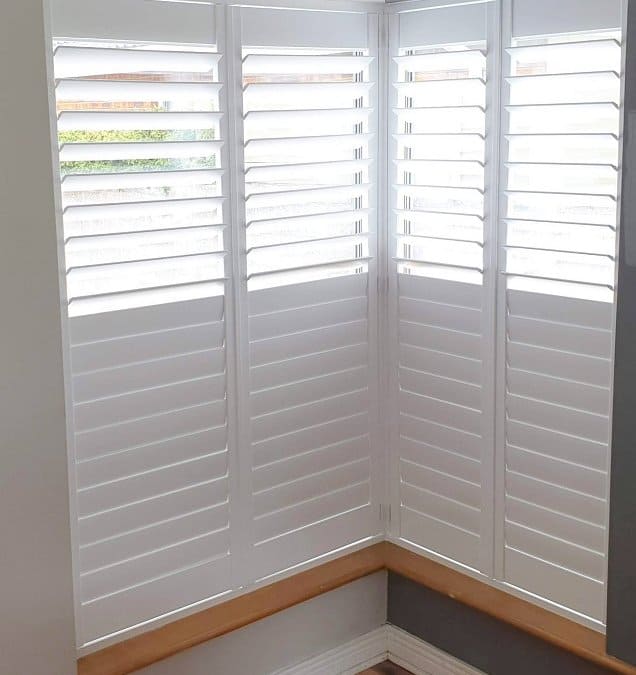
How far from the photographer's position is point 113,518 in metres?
2.13

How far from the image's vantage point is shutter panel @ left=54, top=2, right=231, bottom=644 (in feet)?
6.56

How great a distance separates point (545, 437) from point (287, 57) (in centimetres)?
102

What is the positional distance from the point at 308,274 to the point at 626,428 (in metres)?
0.82

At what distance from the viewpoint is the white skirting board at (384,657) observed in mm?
2531

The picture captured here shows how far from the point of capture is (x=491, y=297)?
231 centimetres

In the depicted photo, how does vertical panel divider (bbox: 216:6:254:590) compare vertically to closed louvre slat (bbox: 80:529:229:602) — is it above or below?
above

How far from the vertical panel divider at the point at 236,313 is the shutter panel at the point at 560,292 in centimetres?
59

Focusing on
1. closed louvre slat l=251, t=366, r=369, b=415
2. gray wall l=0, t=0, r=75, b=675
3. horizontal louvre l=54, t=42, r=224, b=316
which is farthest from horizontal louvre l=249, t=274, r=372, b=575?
gray wall l=0, t=0, r=75, b=675

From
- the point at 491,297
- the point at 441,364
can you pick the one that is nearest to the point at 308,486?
the point at 441,364

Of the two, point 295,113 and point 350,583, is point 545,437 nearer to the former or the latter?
point 350,583

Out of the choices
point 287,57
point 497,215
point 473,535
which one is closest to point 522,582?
point 473,535

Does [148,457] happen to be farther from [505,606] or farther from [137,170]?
[505,606]

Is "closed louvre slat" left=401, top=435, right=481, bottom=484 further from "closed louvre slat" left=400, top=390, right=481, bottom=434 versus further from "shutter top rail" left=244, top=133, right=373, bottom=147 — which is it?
"shutter top rail" left=244, top=133, right=373, bottom=147

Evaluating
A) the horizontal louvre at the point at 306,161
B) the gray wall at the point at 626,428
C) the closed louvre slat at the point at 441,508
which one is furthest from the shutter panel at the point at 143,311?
the gray wall at the point at 626,428
